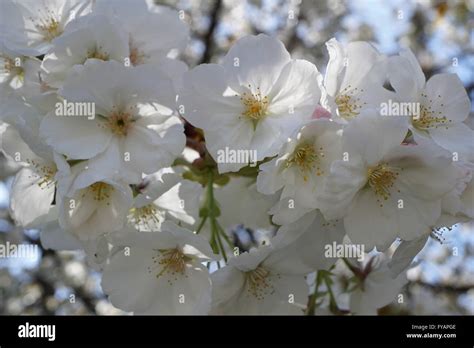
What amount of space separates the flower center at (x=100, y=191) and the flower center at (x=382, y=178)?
2.16 ft

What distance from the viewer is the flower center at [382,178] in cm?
152

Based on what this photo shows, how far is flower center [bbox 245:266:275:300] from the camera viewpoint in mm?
1707

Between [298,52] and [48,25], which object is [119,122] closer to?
[48,25]

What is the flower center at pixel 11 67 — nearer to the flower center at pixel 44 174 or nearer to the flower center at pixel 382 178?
the flower center at pixel 44 174

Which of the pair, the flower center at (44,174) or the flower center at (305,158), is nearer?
the flower center at (305,158)

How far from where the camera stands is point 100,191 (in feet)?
5.18

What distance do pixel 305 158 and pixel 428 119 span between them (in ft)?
1.31

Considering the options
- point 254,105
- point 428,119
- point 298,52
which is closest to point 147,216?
point 254,105

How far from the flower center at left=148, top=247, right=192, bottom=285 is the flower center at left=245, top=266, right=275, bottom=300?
0.59 ft

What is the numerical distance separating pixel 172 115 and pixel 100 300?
3518mm

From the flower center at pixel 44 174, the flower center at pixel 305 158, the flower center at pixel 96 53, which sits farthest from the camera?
the flower center at pixel 44 174

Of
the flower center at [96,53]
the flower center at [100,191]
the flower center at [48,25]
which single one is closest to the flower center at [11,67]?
the flower center at [48,25]
